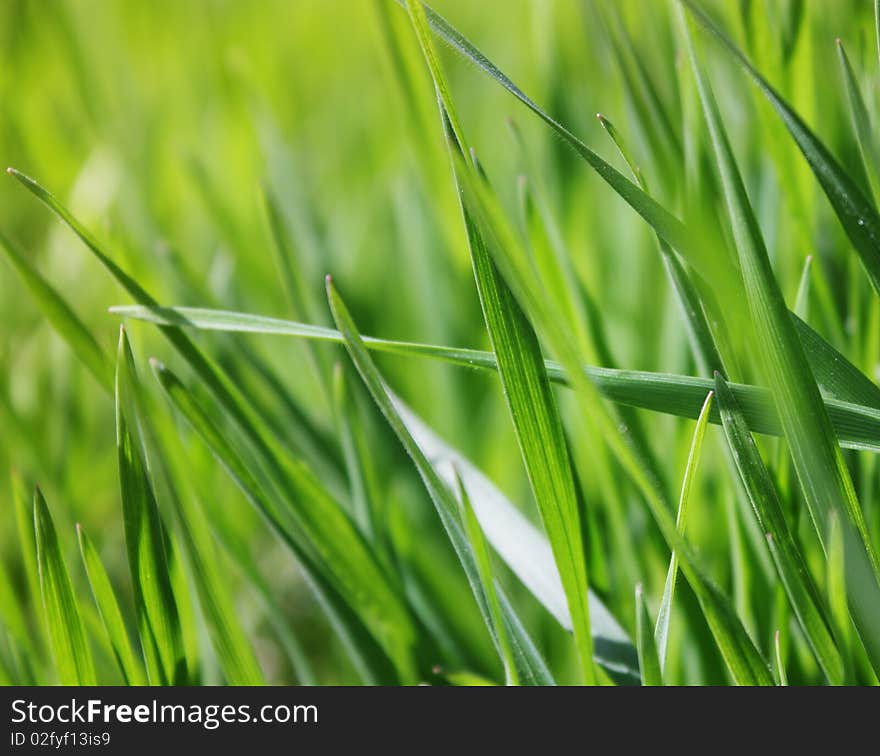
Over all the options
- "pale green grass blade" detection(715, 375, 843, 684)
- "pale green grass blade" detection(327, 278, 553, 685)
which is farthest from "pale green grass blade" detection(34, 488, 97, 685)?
"pale green grass blade" detection(715, 375, 843, 684)

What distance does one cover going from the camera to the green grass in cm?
26

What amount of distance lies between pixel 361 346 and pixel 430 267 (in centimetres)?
38

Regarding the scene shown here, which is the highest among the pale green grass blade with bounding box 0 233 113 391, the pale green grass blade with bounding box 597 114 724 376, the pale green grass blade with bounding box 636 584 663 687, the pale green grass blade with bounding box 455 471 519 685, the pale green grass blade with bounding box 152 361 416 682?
the pale green grass blade with bounding box 0 233 113 391

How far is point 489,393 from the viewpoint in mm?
620

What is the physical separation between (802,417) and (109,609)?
0.26 metres

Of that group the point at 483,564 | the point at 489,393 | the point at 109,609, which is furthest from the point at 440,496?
the point at 489,393

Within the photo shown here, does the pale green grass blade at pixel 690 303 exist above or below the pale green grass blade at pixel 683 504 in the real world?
above

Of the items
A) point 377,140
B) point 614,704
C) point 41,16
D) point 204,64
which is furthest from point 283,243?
point 41,16

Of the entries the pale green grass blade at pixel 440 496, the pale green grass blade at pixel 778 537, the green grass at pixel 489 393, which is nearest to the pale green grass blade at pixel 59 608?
the green grass at pixel 489 393

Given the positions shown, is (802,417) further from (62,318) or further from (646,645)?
(62,318)

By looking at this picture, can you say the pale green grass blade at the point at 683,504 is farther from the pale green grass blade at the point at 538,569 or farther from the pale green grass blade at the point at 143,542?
the pale green grass blade at the point at 143,542

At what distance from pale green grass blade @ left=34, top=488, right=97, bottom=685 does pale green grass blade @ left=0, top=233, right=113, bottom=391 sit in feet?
0.25

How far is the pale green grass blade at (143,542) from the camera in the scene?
0.96 ft

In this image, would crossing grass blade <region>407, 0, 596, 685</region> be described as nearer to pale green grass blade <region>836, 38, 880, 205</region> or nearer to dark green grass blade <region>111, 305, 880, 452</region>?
dark green grass blade <region>111, 305, 880, 452</region>
